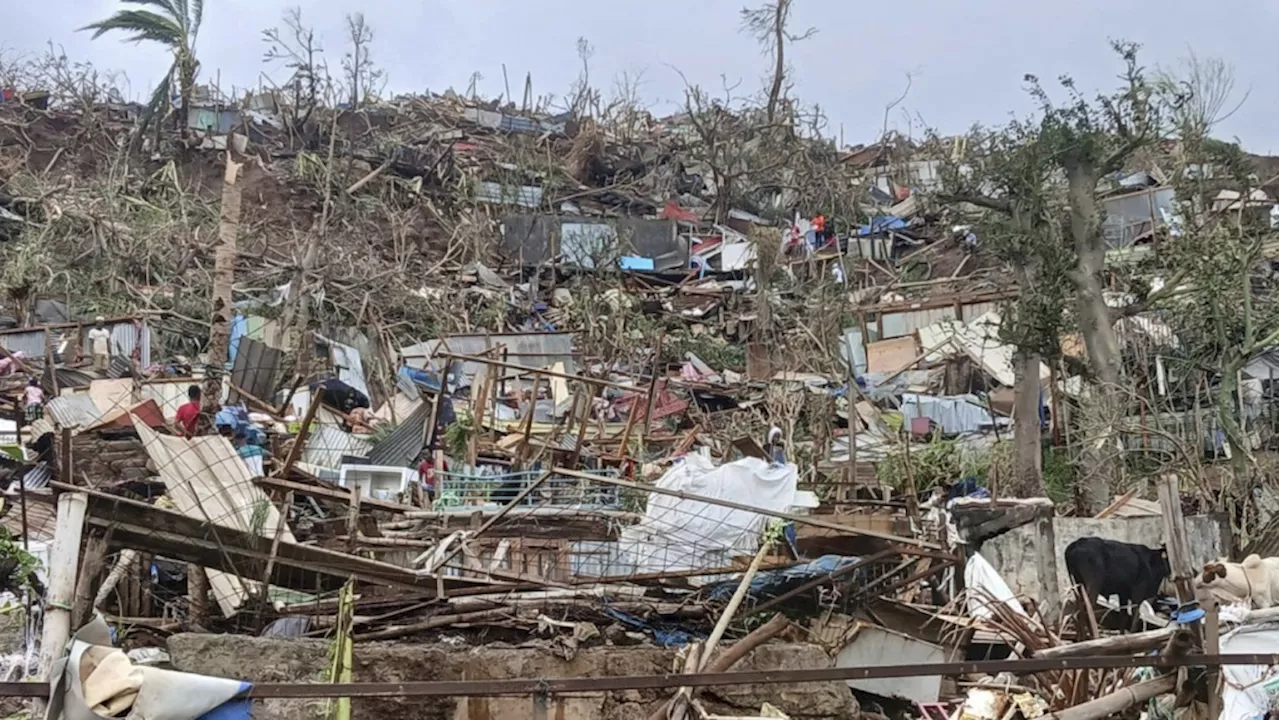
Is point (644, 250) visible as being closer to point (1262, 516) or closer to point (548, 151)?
point (548, 151)

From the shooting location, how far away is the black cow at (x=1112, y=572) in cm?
793

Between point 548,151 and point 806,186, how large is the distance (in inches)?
246

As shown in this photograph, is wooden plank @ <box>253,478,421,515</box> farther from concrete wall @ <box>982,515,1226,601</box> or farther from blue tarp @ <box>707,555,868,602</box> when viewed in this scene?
concrete wall @ <box>982,515,1226,601</box>

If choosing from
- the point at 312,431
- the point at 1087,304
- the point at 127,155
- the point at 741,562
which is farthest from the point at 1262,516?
the point at 127,155

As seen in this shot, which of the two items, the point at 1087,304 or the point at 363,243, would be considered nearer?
the point at 1087,304

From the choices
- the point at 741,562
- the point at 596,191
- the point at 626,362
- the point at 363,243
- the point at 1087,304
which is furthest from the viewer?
the point at 596,191

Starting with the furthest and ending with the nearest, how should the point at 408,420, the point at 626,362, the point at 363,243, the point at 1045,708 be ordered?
1. the point at 363,243
2. the point at 626,362
3. the point at 408,420
4. the point at 1045,708

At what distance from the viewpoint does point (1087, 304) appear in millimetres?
14078

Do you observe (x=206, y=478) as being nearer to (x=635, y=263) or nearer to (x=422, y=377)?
(x=422, y=377)

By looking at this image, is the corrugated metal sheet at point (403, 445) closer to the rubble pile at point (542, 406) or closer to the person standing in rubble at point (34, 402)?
the rubble pile at point (542, 406)

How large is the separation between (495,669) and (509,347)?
12691 mm

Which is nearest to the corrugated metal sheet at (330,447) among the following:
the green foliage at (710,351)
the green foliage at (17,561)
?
the green foliage at (17,561)

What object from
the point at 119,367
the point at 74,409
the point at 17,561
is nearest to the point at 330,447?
the point at 74,409

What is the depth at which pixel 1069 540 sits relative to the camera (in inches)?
389
